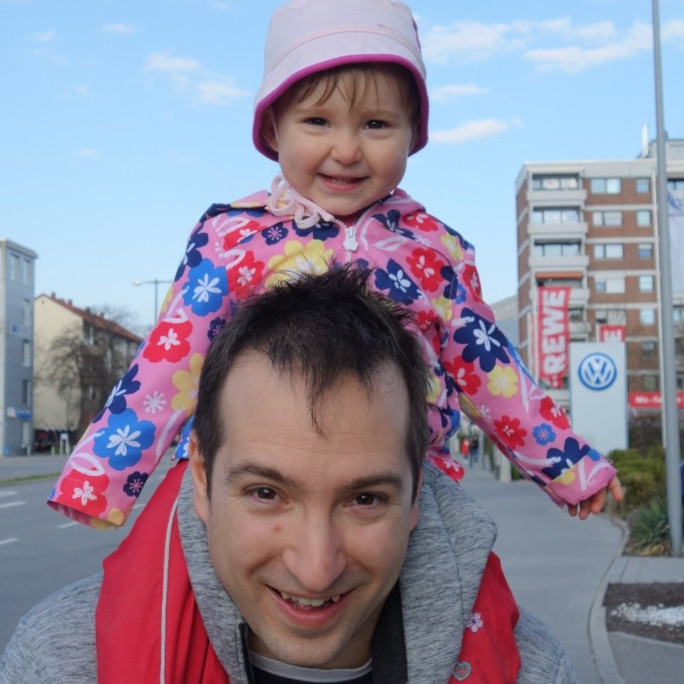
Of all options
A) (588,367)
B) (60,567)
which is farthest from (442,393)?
(588,367)

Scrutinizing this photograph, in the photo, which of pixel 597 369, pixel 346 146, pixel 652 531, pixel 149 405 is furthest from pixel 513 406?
pixel 597 369

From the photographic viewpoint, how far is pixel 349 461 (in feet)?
5.87

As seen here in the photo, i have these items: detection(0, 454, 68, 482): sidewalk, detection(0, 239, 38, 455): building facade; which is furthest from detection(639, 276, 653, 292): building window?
detection(0, 454, 68, 482): sidewalk

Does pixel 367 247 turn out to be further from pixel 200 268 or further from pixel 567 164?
pixel 567 164

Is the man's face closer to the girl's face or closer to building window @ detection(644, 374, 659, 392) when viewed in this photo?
the girl's face

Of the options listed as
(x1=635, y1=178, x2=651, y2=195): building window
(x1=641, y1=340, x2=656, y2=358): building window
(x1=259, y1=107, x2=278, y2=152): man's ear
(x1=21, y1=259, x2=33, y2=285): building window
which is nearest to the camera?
(x1=259, y1=107, x2=278, y2=152): man's ear

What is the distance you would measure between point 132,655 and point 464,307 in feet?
3.99

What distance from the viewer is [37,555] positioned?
556 inches

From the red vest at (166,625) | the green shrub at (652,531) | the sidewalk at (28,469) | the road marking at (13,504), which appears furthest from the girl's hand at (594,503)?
the sidewalk at (28,469)

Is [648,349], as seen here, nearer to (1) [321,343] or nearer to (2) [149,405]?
(2) [149,405]

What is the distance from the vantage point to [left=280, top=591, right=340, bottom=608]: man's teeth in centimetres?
179

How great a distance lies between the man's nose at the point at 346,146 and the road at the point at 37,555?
6.45 m

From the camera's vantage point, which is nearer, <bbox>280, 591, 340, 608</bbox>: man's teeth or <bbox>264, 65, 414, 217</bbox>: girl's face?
<bbox>280, 591, 340, 608</bbox>: man's teeth

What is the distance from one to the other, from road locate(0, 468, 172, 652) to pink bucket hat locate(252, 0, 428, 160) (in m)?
6.47
